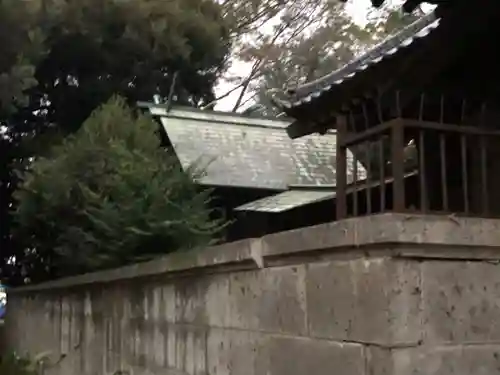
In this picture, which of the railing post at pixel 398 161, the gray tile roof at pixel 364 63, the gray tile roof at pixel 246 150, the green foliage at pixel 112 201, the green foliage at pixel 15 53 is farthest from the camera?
the green foliage at pixel 15 53

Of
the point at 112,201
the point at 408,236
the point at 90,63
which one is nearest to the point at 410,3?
the point at 408,236

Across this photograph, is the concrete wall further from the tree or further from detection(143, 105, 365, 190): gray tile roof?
the tree

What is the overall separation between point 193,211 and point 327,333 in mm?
5059

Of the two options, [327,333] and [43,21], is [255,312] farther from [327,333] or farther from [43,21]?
[43,21]

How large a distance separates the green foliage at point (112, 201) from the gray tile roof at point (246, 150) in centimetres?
142

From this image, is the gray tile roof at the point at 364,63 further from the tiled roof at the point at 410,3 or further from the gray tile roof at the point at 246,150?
the gray tile roof at the point at 246,150

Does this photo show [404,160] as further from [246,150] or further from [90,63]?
[90,63]

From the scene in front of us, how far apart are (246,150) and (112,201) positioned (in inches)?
172

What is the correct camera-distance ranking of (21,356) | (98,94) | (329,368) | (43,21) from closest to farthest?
(329,368) → (21,356) → (43,21) → (98,94)

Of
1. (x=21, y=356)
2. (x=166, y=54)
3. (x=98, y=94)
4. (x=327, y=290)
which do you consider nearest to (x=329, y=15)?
(x=166, y=54)

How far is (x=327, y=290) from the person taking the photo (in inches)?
105

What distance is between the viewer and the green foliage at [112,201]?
7.35 metres

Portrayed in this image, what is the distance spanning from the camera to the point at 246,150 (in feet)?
38.9

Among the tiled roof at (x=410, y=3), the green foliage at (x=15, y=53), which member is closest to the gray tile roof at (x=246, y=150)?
the green foliage at (x=15, y=53)
